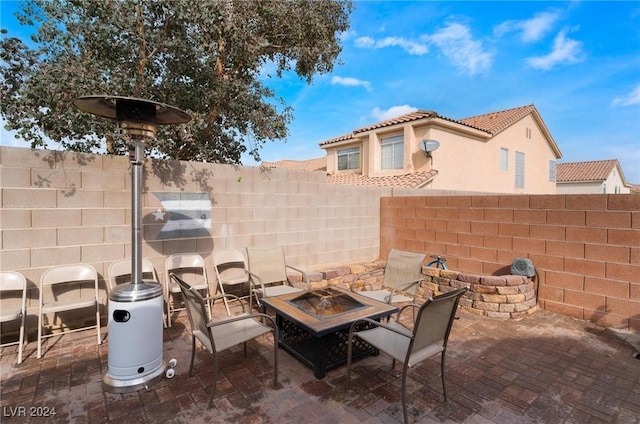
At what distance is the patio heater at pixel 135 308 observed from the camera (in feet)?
8.97

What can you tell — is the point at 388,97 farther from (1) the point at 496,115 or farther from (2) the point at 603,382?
(2) the point at 603,382

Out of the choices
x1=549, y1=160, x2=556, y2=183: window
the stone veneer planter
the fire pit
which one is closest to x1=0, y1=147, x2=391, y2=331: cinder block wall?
the fire pit

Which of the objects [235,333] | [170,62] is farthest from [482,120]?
[235,333]

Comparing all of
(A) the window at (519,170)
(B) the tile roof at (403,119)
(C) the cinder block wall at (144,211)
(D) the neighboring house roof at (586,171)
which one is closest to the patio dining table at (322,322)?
(C) the cinder block wall at (144,211)

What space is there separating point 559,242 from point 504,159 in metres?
10.3

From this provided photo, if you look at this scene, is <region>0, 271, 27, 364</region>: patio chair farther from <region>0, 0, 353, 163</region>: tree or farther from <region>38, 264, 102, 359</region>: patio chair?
<region>0, 0, 353, 163</region>: tree

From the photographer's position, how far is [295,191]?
592 centimetres

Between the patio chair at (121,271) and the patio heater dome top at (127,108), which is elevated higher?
the patio heater dome top at (127,108)

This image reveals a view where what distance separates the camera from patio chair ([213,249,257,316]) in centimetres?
483

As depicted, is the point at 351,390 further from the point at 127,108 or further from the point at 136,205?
the point at 127,108

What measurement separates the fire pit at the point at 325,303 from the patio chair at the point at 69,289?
2366mm

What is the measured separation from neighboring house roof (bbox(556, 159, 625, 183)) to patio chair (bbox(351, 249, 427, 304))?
26376mm

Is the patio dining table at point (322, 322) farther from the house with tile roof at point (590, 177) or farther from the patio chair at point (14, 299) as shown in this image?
the house with tile roof at point (590, 177)

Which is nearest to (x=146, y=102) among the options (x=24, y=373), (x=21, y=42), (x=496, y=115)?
(x=24, y=373)
